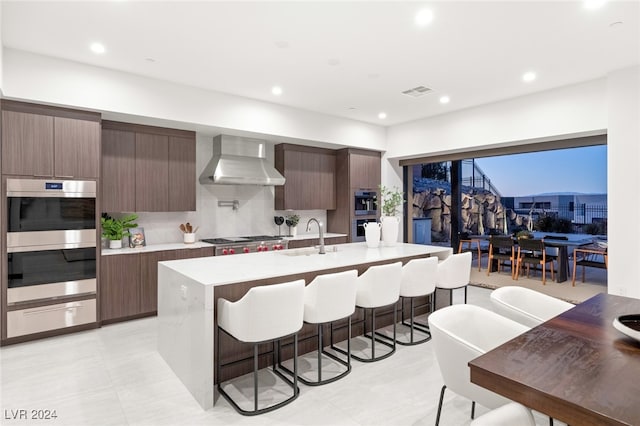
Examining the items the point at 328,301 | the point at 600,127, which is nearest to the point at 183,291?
the point at 328,301

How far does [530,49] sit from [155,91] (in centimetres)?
409

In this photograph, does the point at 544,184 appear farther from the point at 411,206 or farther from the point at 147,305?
the point at 147,305

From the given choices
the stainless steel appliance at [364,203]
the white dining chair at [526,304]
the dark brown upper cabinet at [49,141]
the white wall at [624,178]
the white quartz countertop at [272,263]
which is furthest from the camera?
the stainless steel appliance at [364,203]

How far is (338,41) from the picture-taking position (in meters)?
3.38

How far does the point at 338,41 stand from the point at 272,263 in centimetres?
215

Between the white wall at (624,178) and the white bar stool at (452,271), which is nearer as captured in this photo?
the white bar stool at (452,271)

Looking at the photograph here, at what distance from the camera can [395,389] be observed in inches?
107

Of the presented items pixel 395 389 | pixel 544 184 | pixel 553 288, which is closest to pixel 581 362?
pixel 395 389

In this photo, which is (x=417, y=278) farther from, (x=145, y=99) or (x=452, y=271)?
(x=145, y=99)

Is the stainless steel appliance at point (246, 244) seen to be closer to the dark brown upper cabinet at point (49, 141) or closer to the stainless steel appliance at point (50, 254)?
the stainless steel appliance at point (50, 254)

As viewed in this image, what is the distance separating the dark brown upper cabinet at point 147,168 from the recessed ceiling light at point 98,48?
1.02 m

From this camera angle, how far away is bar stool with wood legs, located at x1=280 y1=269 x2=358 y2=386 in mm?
2717

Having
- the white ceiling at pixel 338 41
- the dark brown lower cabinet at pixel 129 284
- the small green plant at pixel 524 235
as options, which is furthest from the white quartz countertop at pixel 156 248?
the small green plant at pixel 524 235

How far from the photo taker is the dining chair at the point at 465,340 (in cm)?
167
